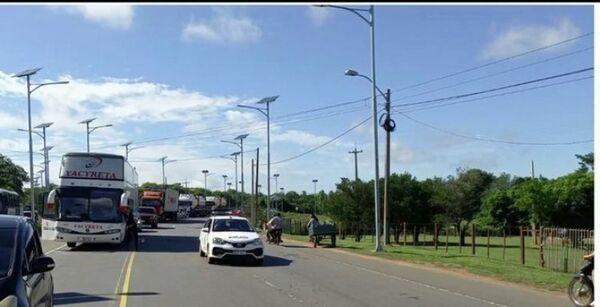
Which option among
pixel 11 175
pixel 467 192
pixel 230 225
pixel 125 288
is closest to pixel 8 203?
pixel 230 225

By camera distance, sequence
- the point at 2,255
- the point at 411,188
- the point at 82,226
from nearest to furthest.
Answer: the point at 2,255 → the point at 82,226 → the point at 411,188

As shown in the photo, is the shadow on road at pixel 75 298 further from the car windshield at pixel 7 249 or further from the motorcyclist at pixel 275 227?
the motorcyclist at pixel 275 227

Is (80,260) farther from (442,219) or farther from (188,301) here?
(442,219)

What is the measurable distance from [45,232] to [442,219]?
115ft

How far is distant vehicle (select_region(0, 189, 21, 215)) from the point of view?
115 feet

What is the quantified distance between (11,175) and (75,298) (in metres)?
96.4

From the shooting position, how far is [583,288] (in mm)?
13203

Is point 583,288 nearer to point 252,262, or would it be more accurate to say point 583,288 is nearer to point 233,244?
point 233,244

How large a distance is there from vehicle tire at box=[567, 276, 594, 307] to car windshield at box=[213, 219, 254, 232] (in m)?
11.7

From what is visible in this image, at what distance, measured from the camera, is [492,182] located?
11819 centimetres

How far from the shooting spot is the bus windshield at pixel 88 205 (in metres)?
27.7

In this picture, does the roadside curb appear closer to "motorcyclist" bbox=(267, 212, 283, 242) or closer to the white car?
the white car

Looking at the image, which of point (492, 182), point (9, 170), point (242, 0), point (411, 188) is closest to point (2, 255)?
point (242, 0)

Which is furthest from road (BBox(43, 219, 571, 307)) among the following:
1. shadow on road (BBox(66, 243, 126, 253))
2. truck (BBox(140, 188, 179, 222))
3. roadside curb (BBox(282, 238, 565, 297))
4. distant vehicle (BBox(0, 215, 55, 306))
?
truck (BBox(140, 188, 179, 222))
